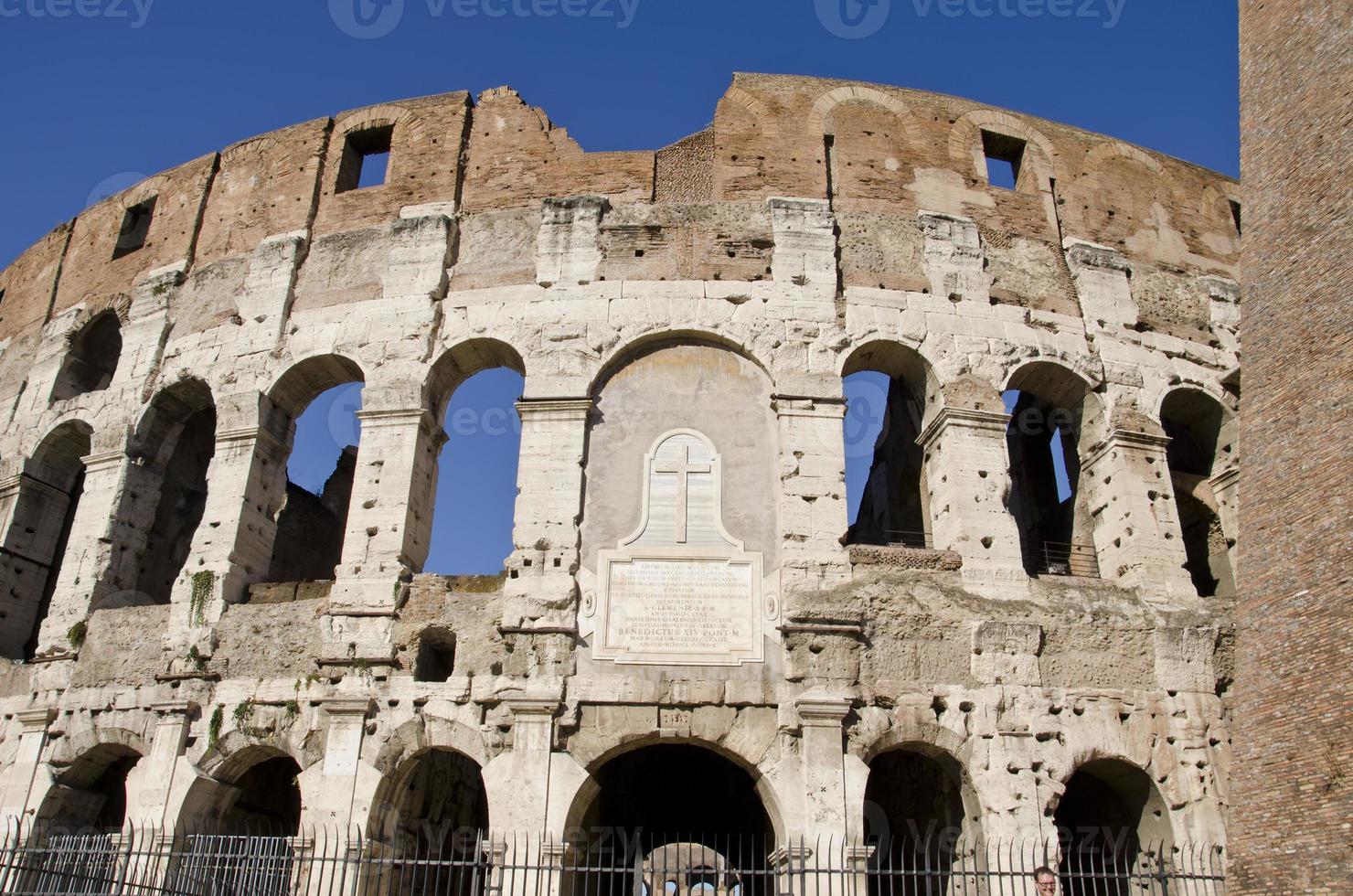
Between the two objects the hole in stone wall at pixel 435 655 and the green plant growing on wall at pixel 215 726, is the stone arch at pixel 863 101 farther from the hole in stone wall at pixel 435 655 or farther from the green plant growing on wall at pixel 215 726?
the green plant growing on wall at pixel 215 726

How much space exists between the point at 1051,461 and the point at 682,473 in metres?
7.31

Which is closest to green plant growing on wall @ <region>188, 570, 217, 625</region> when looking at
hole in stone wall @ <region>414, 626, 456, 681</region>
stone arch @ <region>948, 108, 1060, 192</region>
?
hole in stone wall @ <region>414, 626, 456, 681</region>

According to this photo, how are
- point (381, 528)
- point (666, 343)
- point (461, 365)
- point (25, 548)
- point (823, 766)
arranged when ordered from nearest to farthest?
1. point (823, 766)
2. point (381, 528)
3. point (666, 343)
4. point (461, 365)
5. point (25, 548)

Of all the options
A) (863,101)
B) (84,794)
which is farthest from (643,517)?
(84,794)

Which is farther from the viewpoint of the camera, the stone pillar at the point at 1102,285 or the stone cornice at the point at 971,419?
the stone pillar at the point at 1102,285

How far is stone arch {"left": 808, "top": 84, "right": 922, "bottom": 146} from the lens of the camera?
14055 millimetres

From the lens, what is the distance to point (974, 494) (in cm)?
1169

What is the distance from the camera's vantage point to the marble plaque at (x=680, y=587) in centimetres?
1068

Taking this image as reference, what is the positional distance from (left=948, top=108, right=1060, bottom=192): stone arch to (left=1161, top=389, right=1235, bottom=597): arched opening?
3310 mm

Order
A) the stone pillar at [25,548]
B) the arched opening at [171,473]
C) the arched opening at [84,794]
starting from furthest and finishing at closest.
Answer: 1. the stone pillar at [25,548]
2. the arched opening at [171,473]
3. the arched opening at [84,794]

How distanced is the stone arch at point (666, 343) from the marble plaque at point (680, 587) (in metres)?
1.26

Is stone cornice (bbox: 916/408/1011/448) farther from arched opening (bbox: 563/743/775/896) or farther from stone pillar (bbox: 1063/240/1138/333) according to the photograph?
arched opening (bbox: 563/743/775/896)

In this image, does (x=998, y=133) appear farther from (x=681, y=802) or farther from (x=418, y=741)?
(x=418, y=741)

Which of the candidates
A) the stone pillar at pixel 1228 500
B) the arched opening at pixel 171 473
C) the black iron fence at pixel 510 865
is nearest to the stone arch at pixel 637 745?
the black iron fence at pixel 510 865
